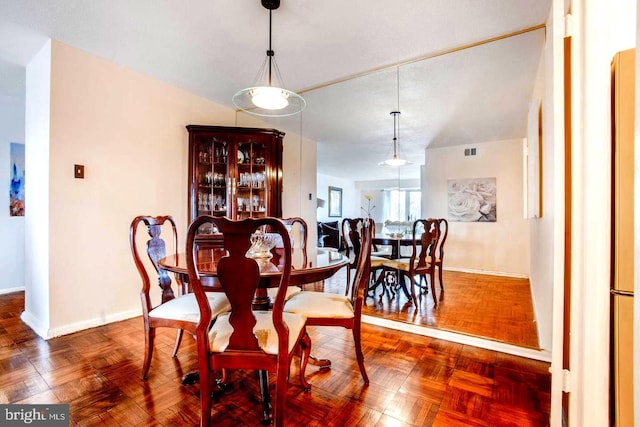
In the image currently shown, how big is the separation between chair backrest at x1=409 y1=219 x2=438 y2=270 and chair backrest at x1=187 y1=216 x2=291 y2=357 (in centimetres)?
191

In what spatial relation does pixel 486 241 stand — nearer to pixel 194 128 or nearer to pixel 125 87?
pixel 194 128

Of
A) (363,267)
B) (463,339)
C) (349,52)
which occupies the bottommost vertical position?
(463,339)

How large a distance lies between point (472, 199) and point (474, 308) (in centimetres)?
104

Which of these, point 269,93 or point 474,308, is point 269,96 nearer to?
point 269,93

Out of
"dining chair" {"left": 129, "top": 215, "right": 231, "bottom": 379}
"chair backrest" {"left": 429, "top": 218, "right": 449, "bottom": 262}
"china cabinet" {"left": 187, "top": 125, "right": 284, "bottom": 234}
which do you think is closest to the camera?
"dining chair" {"left": 129, "top": 215, "right": 231, "bottom": 379}

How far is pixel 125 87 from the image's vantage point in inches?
110

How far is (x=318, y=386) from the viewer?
165 cm

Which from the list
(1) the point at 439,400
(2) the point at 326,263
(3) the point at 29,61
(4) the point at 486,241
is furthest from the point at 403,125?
(3) the point at 29,61

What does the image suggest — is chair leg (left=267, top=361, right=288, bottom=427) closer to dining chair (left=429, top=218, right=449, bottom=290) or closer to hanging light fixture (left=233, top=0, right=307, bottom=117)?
hanging light fixture (left=233, top=0, right=307, bottom=117)

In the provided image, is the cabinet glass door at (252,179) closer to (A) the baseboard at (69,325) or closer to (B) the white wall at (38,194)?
(A) the baseboard at (69,325)

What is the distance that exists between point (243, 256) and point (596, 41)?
5.07 ft

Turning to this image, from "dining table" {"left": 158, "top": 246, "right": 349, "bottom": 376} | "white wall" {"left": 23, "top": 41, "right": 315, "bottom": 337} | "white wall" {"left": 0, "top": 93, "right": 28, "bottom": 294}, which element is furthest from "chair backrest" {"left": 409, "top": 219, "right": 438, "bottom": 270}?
"white wall" {"left": 0, "top": 93, "right": 28, "bottom": 294}

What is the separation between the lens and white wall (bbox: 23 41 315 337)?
2.37 meters

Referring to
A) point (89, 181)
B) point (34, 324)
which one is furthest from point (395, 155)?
point (34, 324)
